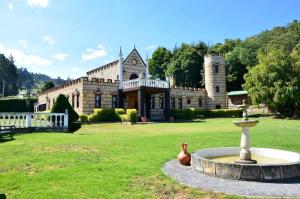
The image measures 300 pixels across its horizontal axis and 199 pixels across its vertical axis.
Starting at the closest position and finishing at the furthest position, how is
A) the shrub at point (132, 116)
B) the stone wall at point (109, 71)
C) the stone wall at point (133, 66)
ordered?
1. the shrub at point (132, 116)
2. the stone wall at point (109, 71)
3. the stone wall at point (133, 66)

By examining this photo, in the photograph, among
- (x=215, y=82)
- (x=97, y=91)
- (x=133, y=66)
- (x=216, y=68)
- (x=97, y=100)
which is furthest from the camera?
(x=216, y=68)

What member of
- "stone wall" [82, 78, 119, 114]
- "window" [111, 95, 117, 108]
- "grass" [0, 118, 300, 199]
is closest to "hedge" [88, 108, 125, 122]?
"stone wall" [82, 78, 119, 114]

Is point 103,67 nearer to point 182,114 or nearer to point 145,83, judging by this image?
point 145,83

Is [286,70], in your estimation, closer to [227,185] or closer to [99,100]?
[99,100]

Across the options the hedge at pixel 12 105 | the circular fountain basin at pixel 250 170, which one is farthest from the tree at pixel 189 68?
the circular fountain basin at pixel 250 170

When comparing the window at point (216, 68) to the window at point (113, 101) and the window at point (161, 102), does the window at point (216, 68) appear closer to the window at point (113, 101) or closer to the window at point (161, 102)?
the window at point (161, 102)

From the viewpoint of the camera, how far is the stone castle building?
35781mm

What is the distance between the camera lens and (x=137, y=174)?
332 inches

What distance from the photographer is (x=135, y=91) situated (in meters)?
36.4

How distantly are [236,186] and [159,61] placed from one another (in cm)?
7167

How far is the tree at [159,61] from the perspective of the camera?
7650 centimetres

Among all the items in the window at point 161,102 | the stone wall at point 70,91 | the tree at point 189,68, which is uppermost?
the tree at point 189,68

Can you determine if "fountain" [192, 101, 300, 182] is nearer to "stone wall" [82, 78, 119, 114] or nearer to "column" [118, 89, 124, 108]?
"stone wall" [82, 78, 119, 114]

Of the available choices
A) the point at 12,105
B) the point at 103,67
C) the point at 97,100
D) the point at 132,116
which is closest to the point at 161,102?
the point at 103,67
